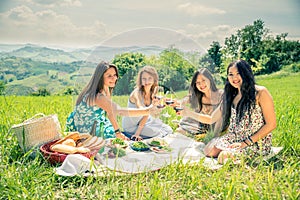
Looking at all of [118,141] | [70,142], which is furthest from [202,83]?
[70,142]

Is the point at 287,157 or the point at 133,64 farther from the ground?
the point at 133,64

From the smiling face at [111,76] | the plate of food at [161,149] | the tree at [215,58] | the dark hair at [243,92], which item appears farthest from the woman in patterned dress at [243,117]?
the smiling face at [111,76]

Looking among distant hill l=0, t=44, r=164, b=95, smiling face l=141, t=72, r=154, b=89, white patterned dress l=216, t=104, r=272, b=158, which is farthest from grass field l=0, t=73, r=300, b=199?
distant hill l=0, t=44, r=164, b=95

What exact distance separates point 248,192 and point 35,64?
42.5ft

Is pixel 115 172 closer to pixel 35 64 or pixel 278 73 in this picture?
pixel 35 64

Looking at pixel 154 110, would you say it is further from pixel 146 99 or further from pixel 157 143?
pixel 157 143

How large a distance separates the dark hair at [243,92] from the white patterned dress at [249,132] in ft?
0.17

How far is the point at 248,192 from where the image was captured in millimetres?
2969

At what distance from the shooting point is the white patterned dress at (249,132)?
3756mm

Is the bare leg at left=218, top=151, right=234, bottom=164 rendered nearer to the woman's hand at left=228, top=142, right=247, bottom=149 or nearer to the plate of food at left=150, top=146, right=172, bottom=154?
the woman's hand at left=228, top=142, right=247, bottom=149

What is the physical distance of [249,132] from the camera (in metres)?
3.82

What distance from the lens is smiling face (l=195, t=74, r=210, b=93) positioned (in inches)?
146

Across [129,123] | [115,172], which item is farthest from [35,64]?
[115,172]

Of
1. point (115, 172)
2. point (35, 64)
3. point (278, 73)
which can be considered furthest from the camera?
point (278, 73)
